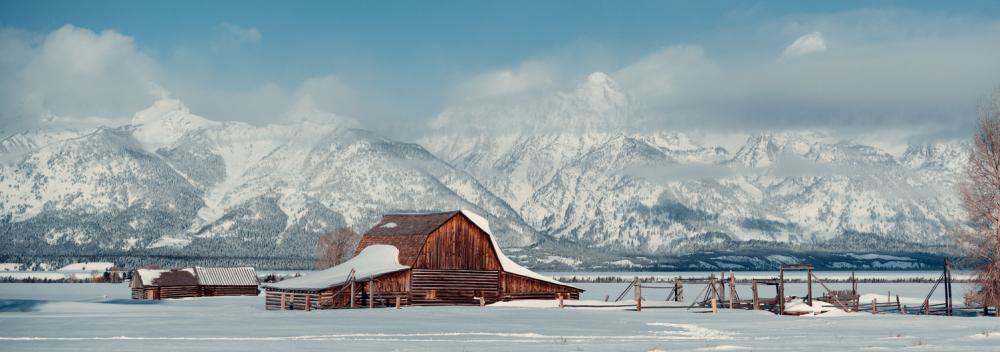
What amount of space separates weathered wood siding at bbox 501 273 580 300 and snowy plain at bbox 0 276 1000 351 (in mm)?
16477

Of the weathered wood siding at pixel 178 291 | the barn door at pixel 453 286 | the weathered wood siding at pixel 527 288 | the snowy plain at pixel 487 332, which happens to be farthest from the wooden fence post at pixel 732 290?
the weathered wood siding at pixel 178 291

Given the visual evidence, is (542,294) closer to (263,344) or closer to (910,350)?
(263,344)

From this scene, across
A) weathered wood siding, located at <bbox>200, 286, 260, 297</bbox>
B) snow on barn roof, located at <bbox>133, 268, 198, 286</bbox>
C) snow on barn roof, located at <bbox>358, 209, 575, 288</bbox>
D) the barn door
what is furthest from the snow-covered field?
weathered wood siding, located at <bbox>200, 286, 260, 297</bbox>

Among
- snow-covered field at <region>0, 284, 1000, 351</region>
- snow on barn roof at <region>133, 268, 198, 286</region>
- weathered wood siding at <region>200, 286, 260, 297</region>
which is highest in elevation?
snow on barn roof at <region>133, 268, 198, 286</region>

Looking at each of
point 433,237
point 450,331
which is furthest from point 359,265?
point 450,331

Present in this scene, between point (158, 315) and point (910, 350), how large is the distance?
4068 centimetres

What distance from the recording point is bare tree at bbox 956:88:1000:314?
206 feet

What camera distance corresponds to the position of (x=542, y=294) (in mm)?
82250

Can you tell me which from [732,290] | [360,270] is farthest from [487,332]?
[360,270]

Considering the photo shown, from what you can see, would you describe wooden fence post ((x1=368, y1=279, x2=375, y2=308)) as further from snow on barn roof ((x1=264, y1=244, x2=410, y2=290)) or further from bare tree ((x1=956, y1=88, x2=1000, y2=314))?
bare tree ((x1=956, y1=88, x2=1000, y2=314))

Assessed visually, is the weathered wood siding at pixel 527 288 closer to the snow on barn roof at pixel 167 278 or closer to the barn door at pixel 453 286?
the barn door at pixel 453 286

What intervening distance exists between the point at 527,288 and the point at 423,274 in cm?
833

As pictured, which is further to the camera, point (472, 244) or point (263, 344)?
point (472, 244)

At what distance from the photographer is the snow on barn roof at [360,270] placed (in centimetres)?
7444
